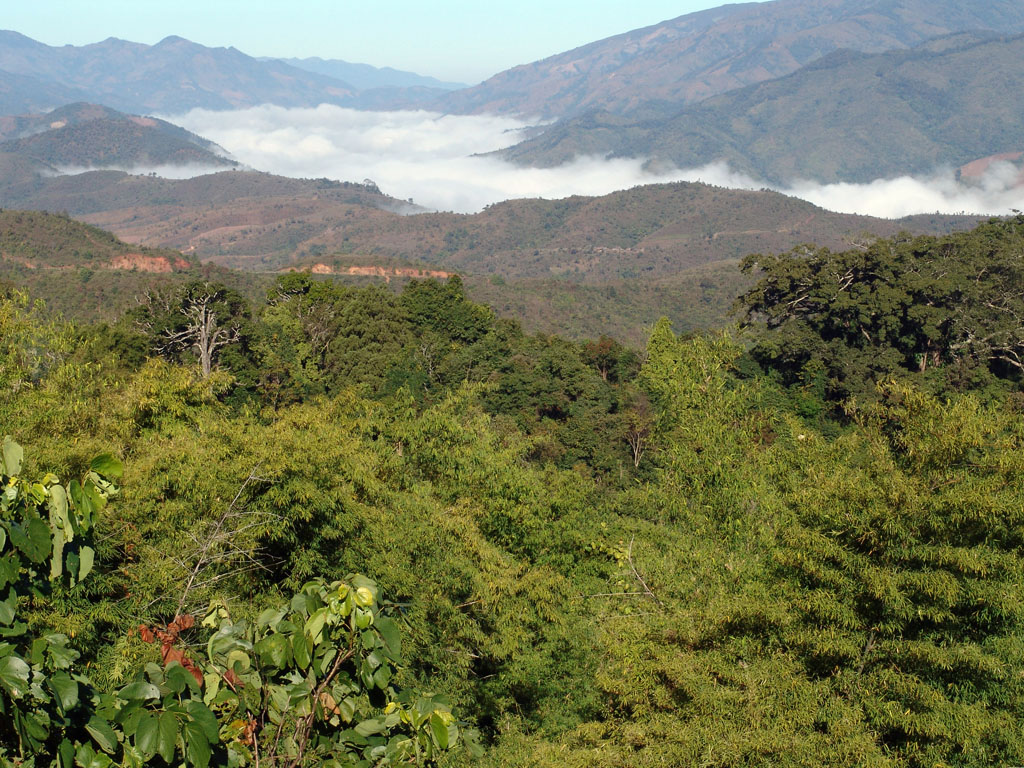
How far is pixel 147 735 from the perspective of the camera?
3.24 metres

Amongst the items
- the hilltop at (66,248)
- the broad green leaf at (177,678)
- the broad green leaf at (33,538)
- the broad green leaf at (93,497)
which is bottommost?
the broad green leaf at (177,678)

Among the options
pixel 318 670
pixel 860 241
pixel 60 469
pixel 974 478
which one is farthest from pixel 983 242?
pixel 318 670

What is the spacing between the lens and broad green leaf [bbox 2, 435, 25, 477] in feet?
11.5

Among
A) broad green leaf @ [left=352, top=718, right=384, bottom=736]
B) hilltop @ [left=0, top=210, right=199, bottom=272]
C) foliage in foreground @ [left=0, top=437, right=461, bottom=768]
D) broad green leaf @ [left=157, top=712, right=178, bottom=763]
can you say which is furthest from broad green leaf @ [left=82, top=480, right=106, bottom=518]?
hilltop @ [left=0, top=210, right=199, bottom=272]

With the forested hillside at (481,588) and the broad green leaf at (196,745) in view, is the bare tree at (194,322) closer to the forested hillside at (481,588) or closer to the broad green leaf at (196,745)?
the forested hillside at (481,588)

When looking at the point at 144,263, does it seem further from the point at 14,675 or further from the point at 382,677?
the point at 14,675

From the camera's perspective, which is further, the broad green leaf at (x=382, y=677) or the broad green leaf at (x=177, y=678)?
the broad green leaf at (x=382, y=677)

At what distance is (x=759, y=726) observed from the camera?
10.7 m

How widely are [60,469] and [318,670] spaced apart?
12.0 m

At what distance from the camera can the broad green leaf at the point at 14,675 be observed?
3018 mm

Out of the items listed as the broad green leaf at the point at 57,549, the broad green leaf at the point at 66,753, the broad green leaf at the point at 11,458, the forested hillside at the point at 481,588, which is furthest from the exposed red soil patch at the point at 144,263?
the broad green leaf at the point at 66,753

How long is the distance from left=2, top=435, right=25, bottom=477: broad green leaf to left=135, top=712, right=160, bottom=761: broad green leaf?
Result: 113 cm

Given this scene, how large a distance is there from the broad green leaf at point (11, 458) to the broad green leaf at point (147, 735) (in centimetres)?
113

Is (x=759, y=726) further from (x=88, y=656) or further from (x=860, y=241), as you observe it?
(x=860, y=241)
